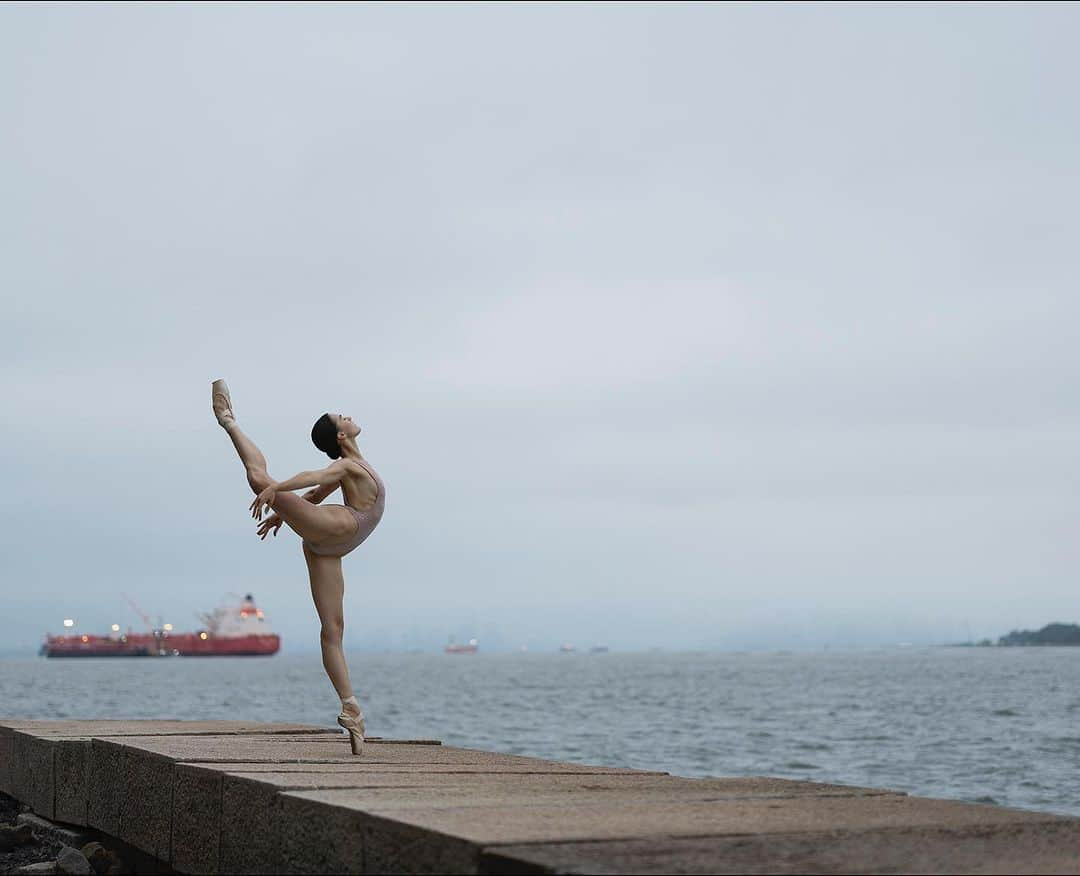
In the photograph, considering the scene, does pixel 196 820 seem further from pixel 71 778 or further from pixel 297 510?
pixel 71 778

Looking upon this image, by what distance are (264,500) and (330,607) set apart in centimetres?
93

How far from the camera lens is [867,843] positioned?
16.4ft

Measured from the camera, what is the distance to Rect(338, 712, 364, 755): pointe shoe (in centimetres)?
855

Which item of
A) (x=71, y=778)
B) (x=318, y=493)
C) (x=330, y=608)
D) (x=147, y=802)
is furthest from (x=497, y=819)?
(x=71, y=778)

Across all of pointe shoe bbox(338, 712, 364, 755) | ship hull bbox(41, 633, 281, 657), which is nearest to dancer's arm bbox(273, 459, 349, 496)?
pointe shoe bbox(338, 712, 364, 755)

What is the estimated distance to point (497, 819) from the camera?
5.27 metres

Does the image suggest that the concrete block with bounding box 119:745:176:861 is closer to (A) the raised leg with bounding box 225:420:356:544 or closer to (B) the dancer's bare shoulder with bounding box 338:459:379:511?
(A) the raised leg with bounding box 225:420:356:544

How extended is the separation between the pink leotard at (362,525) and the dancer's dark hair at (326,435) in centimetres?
28

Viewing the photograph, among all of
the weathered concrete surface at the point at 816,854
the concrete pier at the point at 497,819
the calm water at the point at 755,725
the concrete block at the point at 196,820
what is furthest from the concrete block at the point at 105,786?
the calm water at the point at 755,725

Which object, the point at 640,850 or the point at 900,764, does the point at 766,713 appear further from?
the point at 640,850

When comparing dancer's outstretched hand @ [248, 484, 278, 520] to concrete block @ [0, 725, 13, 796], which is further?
concrete block @ [0, 725, 13, 796]

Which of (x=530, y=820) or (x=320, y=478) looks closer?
(x=530, y=820)

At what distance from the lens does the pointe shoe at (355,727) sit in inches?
337

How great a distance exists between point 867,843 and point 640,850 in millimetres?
868
